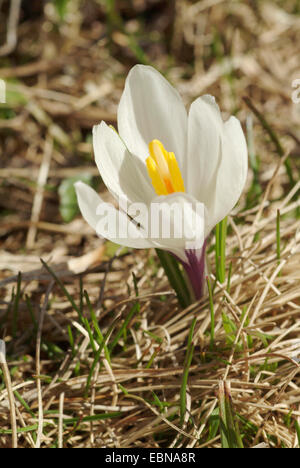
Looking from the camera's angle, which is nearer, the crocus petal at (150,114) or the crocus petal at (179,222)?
the crocus petal at (179,222)

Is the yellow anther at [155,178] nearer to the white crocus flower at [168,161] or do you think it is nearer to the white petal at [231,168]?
the white crocus flower at [168,161]

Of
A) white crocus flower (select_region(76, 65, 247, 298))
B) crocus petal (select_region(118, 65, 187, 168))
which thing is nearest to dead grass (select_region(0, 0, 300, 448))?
white crocus flower (select_region(76, 65, 247, 298))

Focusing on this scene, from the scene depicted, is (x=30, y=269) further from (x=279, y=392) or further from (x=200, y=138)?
(x=279, y=392)

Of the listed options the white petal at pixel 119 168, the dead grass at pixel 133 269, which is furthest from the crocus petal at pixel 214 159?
the dead grass at pixel 133 269

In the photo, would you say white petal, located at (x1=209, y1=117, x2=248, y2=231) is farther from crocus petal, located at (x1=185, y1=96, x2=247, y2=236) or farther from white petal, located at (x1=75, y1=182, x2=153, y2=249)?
white petal, located at (x1=75, y1=182, x2=153, y2=249)

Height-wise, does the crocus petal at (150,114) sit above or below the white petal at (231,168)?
above
